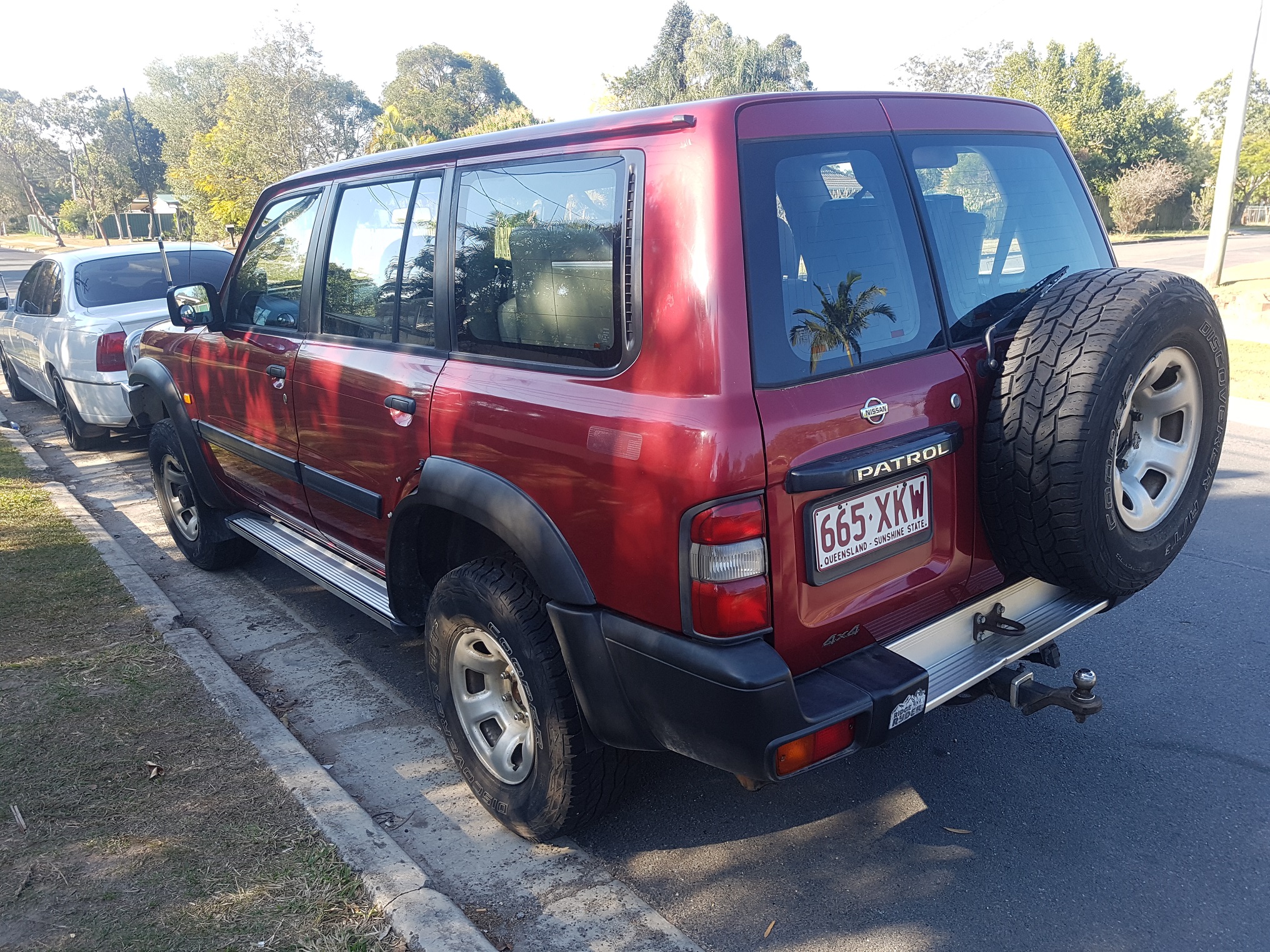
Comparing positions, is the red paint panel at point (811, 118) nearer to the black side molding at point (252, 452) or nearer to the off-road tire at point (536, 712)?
the off-road tire at point (536, 712)

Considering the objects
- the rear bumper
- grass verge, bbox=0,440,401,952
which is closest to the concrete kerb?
grass verge, bbox=0,440,401,952

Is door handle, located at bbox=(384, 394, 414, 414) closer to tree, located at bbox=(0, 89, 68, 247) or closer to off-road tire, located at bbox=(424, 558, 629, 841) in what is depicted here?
off-road tire, located at bbox=(424, 558, 629, 841)

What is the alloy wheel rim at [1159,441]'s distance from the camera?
2.77 metres

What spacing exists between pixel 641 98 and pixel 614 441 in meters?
65.7

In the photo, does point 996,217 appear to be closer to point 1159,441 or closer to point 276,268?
point 1159,441

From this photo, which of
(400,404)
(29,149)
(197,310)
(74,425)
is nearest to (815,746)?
(400,404)

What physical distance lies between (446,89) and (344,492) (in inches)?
4189

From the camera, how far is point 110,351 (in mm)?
7340

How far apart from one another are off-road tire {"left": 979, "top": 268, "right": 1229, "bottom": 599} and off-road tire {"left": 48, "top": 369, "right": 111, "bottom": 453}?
25.8 feet

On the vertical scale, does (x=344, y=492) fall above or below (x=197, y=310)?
below

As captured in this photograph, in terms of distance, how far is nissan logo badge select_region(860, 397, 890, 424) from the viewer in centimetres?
235

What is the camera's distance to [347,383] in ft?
11.2

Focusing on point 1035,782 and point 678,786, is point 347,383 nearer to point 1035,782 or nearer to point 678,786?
point 678,786

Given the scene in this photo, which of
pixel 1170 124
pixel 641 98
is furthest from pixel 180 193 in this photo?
pixel 1170 124
